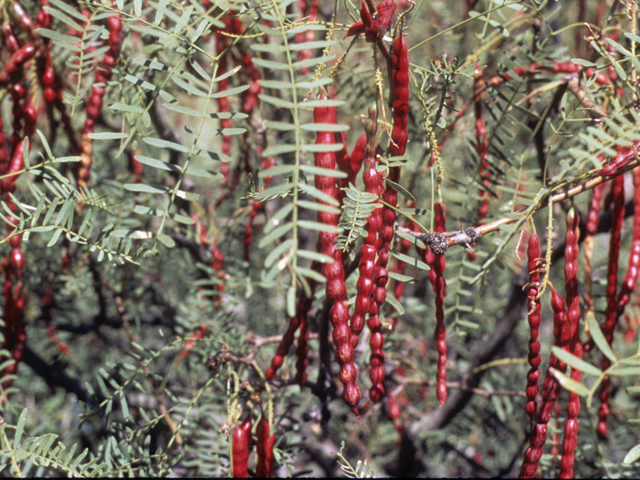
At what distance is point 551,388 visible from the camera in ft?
1.56

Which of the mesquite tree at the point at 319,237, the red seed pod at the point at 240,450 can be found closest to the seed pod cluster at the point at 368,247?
the mesquite tree at the point at 319,237

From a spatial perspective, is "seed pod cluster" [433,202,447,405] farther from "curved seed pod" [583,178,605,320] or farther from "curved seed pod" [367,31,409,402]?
"curved seed pod" [583,178,605,320]

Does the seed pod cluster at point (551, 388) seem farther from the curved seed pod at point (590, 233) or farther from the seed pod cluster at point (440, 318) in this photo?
the curved seed pod at point (590, 233)

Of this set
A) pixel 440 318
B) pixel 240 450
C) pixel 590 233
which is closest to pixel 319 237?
pixel 440 318

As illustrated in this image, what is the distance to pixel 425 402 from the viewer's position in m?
1.20

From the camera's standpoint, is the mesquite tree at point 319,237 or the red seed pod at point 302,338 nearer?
the mesquite tree at point 319,237

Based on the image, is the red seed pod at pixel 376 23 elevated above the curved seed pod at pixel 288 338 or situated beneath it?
elevated above

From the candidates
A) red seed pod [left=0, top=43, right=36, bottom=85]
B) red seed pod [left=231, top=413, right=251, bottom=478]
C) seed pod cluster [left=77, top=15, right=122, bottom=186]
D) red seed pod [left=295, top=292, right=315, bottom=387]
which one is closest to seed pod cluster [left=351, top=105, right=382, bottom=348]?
red seed pod [left=295, top=292, right=315, bottom=387]

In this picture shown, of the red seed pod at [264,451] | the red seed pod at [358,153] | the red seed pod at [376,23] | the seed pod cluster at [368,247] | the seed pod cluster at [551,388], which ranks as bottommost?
the red seed pod at [264,451]

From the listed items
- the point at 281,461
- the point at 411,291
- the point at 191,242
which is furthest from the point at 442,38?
the point at 281,461

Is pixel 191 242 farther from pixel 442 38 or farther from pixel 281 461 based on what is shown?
pixel 442 38

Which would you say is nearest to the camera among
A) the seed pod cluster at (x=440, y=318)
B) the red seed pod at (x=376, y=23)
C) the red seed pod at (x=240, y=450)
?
the red seed pod at (x=376, y=23)

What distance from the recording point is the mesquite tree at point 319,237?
43 cm

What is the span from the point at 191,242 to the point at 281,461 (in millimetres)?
458
